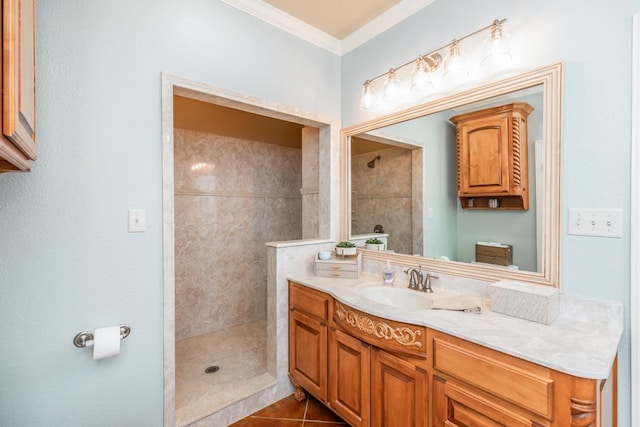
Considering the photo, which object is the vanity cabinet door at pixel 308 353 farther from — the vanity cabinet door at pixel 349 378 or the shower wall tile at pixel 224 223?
the shower wall tile at pixel 224 223

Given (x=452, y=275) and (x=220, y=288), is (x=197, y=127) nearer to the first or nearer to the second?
(x=220, y=288)

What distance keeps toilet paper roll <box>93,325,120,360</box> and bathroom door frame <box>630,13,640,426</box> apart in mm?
2214

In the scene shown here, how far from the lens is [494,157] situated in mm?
1610

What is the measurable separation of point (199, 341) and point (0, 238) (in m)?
2.24

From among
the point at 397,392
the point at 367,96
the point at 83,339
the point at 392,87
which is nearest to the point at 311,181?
the point at 367,96

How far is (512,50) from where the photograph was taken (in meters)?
1.49

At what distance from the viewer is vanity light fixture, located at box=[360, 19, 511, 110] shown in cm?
149

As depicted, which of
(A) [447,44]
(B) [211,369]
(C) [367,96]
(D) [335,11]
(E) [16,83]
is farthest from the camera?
(B) [211,369]

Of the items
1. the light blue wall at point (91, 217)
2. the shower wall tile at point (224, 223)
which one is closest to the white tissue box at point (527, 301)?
the light blue wall at point (91, 217)

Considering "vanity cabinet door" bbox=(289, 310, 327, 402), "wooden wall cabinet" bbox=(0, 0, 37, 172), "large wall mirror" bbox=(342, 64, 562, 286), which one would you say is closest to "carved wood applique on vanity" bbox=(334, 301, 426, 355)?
"vanity cabinet door" bbox=(289, 310, 327, 402)

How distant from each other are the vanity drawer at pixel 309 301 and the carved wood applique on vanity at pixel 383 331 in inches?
5.6

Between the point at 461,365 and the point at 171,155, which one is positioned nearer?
the point at 461,365

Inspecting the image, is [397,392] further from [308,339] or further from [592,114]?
[592,114]

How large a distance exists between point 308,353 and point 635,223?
1.78 metres
